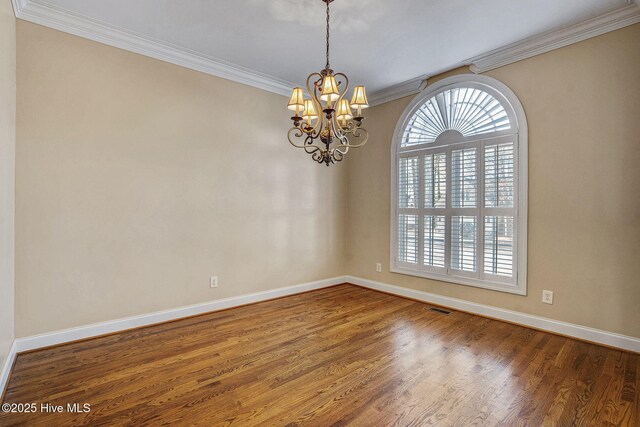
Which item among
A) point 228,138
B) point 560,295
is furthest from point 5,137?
point 560,295

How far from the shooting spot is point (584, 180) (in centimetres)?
288

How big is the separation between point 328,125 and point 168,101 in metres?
1.93

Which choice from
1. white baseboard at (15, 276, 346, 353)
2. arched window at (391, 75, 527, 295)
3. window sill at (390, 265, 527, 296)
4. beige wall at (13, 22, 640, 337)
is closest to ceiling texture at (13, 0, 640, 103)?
beige wall at (13, 22, 640, 337)

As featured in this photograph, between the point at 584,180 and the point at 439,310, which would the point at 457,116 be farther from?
the point at 439,310

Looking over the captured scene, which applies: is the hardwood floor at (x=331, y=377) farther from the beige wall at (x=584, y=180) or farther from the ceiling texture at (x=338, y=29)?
the ceiling texture at (x=338, y=29)

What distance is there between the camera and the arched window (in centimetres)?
331

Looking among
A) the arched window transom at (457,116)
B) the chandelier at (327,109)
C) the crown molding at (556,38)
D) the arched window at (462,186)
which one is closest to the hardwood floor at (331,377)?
the arched window at (462,186)

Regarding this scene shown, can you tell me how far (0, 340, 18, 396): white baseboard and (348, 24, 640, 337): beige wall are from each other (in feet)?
13.8

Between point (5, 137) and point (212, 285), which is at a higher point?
point (5, 137)

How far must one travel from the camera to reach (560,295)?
9.93ft

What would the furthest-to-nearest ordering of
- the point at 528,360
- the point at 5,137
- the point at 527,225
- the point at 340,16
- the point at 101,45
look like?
the point at 527,225 → the point at 101,45 → the point at 340,16 → the point at 528,360 → the point at 5,137

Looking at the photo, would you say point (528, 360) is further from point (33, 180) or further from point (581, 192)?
point (33, 180)

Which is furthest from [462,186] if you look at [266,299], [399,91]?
[266,299]

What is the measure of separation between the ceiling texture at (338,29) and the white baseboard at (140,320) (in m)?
2.64
